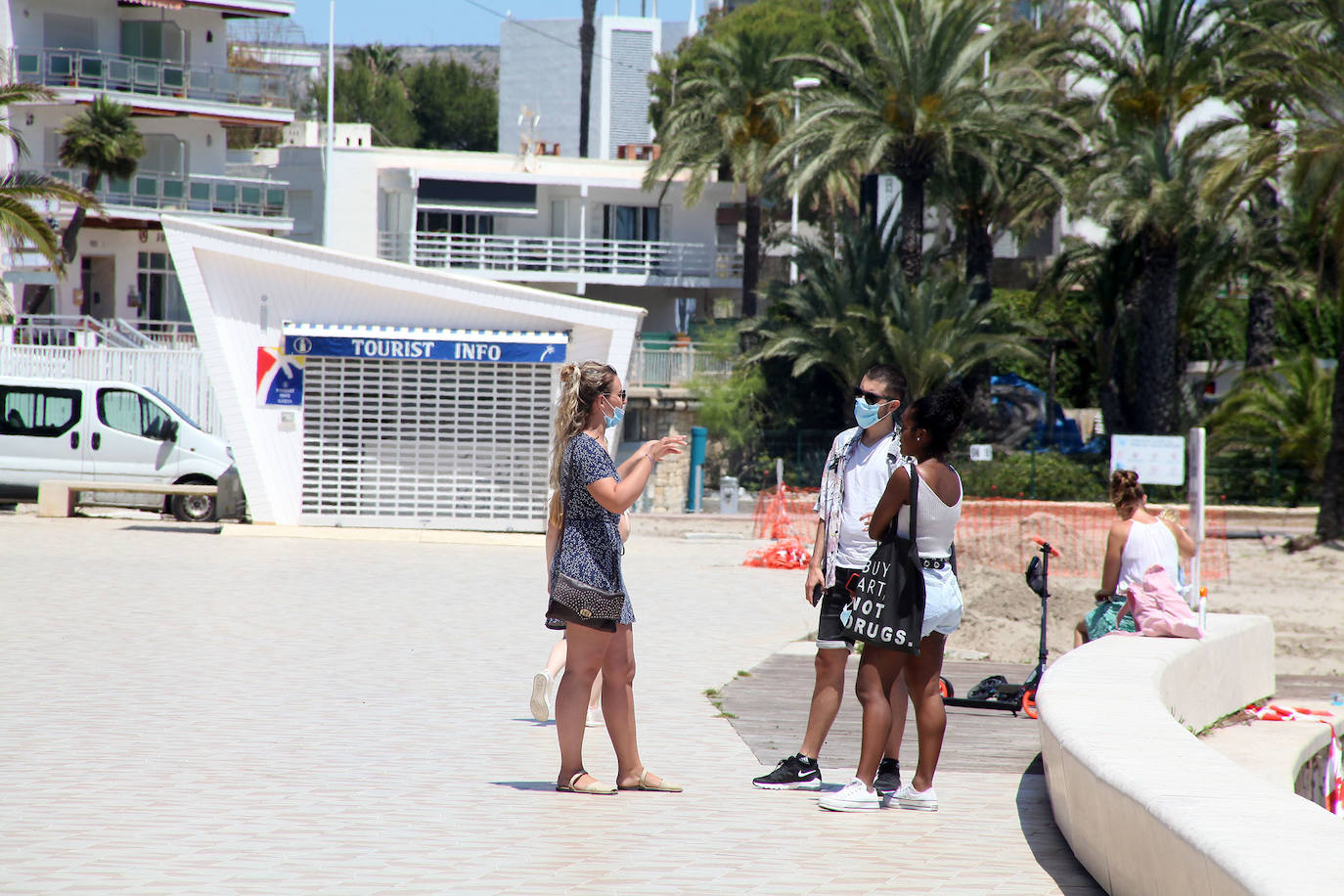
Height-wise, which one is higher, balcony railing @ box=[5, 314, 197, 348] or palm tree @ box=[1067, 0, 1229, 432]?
palm tree @ box=[1067, 0, 1229, 432]

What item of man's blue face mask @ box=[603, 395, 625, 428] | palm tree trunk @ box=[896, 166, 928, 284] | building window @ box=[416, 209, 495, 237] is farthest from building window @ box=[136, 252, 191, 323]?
man's blue face mask @ box=[603, 395, 625, 428]

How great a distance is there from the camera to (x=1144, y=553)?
9.26 m

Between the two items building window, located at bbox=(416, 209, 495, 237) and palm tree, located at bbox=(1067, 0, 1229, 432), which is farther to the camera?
building window, located at bbox=(416, 209, 495, 237)

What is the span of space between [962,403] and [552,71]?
62441 mm

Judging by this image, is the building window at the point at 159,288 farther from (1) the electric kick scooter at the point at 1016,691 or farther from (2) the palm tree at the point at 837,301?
(1) the electric kick scooter at the point at 1016,691

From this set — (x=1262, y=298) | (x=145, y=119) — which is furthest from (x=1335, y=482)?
(x=145, y=119)

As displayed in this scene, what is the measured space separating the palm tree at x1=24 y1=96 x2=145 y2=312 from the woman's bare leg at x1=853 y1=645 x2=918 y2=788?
32062 millimetres

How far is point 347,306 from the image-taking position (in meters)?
20.3

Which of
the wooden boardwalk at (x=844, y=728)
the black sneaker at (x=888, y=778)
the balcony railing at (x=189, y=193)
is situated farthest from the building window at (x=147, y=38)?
the black sneaker at (x=888, y=778)

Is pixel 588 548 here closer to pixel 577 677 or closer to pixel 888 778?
pixel 577 677

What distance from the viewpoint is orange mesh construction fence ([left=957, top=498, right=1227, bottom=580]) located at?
2059 cm

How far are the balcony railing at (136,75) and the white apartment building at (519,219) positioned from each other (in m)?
4.07

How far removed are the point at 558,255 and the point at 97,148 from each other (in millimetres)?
14607

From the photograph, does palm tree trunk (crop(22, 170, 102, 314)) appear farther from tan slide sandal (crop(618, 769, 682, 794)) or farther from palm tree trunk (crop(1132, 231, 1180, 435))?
tan slide sandal (crop(618, 769, 682, 794))
